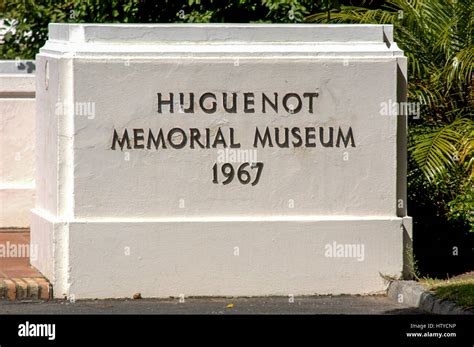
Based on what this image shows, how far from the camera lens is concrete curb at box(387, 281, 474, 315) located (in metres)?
10.6

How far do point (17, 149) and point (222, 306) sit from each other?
4589mm

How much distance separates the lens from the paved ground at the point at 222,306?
36.0 ft

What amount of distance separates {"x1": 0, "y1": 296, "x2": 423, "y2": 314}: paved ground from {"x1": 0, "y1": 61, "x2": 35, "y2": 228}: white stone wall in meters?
3.67

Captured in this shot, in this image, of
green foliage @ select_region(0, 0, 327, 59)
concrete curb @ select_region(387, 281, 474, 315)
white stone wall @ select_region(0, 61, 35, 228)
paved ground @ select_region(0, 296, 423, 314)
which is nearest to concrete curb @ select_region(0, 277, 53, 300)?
paved ground @ select_region(0, 296, 423, 314)

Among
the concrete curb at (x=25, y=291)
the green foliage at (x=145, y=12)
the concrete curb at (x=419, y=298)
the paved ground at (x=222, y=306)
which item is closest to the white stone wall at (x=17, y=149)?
the green foliage at (x=145, y=12)

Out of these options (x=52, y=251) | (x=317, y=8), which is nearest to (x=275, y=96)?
(x=52, y=251)

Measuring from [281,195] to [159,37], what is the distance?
1.84 m

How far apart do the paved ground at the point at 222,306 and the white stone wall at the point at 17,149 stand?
144 inches

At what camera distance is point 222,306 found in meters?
11.3

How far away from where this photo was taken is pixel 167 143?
38.1 feet

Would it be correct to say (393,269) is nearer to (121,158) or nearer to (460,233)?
(460,233)

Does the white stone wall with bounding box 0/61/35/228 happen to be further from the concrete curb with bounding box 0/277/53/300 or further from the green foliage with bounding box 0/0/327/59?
the concrete curb with bounding box 0/277/53/300

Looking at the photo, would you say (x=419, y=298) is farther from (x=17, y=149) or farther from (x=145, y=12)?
(x=145, y=12)

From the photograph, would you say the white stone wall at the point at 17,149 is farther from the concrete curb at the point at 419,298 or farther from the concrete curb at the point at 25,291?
the concrete curb at the point at 419,298
